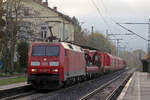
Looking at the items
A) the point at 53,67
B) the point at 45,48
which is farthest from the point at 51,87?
the point at 45,48

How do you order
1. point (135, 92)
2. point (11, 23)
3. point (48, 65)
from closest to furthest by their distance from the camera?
1. point (48, 65)
2. point (135, 92)
3. point (11, 23)

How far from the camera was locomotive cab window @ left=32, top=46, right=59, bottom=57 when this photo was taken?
19844 millimetres

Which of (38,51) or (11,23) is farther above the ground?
(11,23)

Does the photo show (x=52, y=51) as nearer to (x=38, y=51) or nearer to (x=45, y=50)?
(x=45, y=50)

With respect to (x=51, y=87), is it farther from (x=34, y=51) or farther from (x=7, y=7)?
(x=7, y=7)

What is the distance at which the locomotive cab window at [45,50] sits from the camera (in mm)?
19844

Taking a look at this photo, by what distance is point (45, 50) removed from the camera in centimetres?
2003

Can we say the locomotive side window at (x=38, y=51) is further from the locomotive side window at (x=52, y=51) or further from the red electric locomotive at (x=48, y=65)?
the locomotive side window at (x=52, y=51)

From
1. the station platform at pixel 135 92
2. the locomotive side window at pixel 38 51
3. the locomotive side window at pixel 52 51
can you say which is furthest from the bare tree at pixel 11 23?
the locomotive side window at pixel 52 51

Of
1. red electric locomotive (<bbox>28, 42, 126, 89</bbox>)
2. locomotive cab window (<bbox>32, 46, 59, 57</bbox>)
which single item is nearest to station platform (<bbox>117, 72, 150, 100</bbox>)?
red electric locomotive (<bbox>28, 42, 126, 89</bbox>)

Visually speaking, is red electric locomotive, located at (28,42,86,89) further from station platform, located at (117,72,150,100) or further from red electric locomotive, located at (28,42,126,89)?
station platform, located at (117,72,150,100)

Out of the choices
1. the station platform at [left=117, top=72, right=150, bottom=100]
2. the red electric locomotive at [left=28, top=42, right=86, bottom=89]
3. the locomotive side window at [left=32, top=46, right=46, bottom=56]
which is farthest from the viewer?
the locomotive side window at [left=32, top=46, right=46, bottom=56]

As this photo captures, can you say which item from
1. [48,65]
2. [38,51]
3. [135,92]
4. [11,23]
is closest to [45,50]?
[38,51]

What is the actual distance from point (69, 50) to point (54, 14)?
119 ft
